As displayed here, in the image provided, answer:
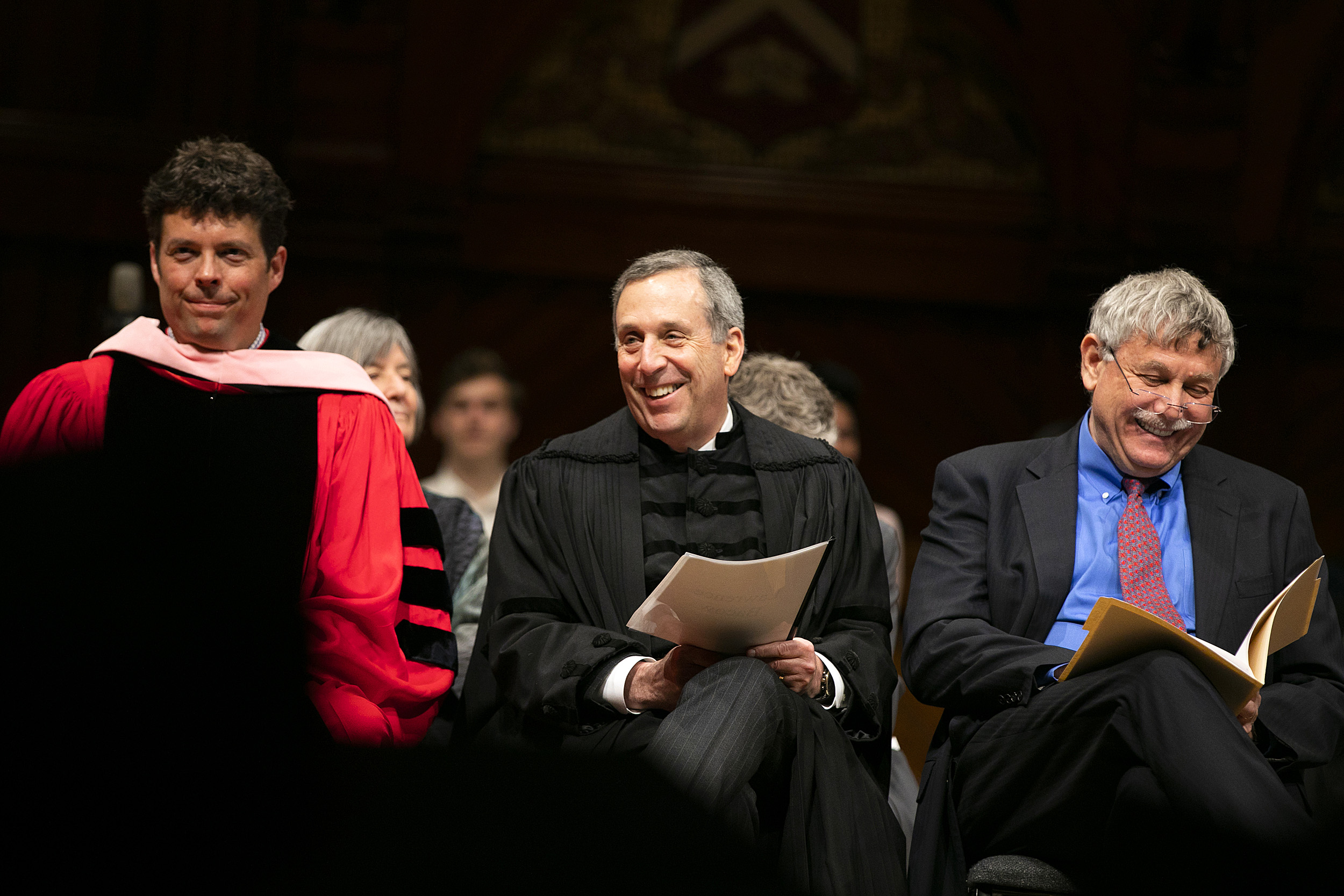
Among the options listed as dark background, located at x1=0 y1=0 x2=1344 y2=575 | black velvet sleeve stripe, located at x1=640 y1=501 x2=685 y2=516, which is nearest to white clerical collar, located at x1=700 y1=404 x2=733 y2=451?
black velvet sleeve stripe, located at x1=640 y1=501 x2=685 y2=516

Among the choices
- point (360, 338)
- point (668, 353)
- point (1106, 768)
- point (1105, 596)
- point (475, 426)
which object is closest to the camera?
point (1106, 768)

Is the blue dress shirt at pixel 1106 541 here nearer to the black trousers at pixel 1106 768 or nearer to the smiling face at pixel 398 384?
the black trousers at pixel 1106 768

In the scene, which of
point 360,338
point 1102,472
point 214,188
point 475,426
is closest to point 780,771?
point 1102,472

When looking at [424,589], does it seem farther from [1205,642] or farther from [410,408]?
[1205,642]

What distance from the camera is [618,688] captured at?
2756 millimetres

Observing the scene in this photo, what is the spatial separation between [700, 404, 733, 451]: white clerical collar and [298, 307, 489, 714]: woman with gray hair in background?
798 millimetres

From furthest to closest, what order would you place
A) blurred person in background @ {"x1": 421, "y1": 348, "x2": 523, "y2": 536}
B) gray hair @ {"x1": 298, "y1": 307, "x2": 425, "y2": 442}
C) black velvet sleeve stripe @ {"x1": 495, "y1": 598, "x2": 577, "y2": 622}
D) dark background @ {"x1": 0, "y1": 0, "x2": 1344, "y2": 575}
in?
dark background @ {"x1": 0, "y1": 0, "x2": 1344, "y2": 575}, blurred person in background @ {"x1": 421, "y1": 348, "x2": 523, "y2": 536}, gray hair @ {"x1": 298, "y1": 307, "x2": 425, "y2": 442}, black velvet sleeve stripe @ {"x1": 495, "y1": 598, "x2": 577, "y2": 622}

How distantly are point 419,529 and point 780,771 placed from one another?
990mm

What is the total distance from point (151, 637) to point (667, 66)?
543 centimetres

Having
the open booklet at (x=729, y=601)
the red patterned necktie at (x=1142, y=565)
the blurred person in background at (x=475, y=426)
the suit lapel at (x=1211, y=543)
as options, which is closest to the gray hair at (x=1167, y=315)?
the suit lapel at (x=1211, y=543)

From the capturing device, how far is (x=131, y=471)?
938 millimetres

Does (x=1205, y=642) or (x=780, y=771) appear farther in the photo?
(x=780, y=771)

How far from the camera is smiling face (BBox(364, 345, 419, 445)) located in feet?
12.7

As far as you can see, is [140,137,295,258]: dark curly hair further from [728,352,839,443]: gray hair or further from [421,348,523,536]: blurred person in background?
[421,348,523,536]: blurred person in background
